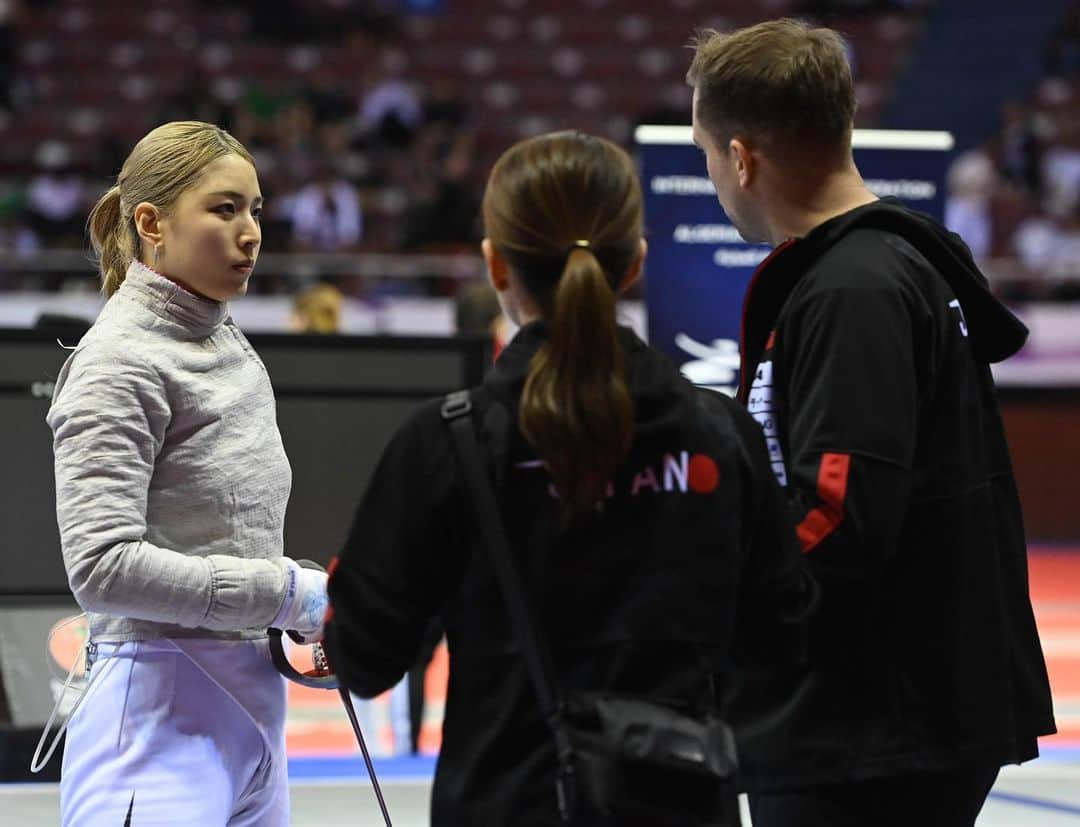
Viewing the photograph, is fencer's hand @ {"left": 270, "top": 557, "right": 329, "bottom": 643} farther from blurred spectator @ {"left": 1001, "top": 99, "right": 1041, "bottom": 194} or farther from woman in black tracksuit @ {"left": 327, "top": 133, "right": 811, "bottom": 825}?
blurred spectator @ {"left": 1001, "top": 99, "right": 1041, "bottom": 194}

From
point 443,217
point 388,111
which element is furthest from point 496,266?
point 388,111

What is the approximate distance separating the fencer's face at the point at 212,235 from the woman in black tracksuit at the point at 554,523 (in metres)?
0.66

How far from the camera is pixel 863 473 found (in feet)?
6.01

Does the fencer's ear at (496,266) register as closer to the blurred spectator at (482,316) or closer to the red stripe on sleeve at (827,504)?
the red stripe on sleeve at (827,504)

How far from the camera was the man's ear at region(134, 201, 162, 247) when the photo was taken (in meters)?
2.24

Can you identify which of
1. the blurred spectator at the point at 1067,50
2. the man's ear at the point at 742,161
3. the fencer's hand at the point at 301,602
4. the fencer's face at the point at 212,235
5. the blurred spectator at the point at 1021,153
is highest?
the man's ear at the point at 742,161

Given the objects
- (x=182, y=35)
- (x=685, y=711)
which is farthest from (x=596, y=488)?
(x=182, y=35)

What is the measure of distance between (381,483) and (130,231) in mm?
862

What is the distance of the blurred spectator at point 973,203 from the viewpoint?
12.6 meters

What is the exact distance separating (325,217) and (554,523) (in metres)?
11.0

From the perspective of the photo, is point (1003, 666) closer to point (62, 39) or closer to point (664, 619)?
point (664, 619)

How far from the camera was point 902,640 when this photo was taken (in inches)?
76.8

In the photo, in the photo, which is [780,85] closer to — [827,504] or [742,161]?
[742,161]

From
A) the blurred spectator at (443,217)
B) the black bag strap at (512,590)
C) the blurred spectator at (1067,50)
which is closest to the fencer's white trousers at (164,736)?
the black bag strap at (512,590)
